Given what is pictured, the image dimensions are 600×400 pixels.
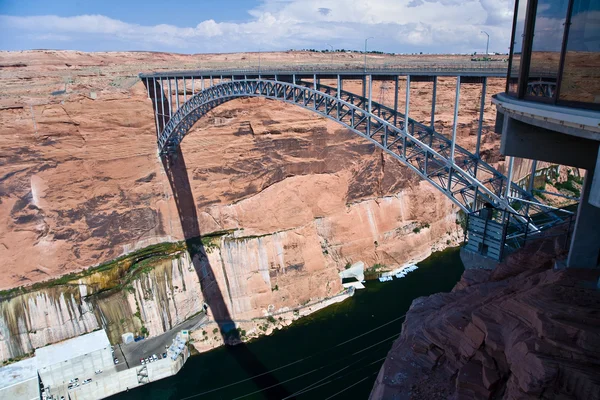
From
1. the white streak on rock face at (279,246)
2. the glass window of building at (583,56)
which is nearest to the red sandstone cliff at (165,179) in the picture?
the white streak on rock face at (279,246)

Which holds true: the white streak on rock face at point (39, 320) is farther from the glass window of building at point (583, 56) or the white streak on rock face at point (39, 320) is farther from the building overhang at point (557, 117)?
the glass window of building at point (583, 56)

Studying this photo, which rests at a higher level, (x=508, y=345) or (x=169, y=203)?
(x=508, y=345)

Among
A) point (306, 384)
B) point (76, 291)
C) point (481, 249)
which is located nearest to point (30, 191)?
point (76, 291)

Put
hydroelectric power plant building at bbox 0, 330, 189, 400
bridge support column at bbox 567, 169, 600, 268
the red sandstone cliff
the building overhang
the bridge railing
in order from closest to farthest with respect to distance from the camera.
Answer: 1. the building overhang
2. bridge support column at bbox 567, 169, 600, 268
3. the bridge railing
4. hydroelectric power plant building at bbox 0, 330, 189, 400
5. the red sandstone cliff

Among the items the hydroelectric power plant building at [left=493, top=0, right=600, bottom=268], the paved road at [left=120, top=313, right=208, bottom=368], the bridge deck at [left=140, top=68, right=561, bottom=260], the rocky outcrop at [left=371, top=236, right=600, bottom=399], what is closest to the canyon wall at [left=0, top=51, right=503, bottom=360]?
the paved road at [left=120, top=313, right=208, bottom=368]

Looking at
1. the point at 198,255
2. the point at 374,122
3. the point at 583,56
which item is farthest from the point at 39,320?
the point at 583,56

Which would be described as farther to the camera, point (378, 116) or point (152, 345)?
point (152, 345)

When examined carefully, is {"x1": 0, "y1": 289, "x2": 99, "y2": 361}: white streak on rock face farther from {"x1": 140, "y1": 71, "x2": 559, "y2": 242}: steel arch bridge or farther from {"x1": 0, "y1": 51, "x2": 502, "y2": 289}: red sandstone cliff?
{"x1": 140, "y1": 71, "x2": 559, "y2": 242}: steel arch bridge

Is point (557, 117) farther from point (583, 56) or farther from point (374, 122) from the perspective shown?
point (374, 122)

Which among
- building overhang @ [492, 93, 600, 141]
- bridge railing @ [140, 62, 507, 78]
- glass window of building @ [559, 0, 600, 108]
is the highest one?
glass window of building @ [559, 0, 600, 108]
